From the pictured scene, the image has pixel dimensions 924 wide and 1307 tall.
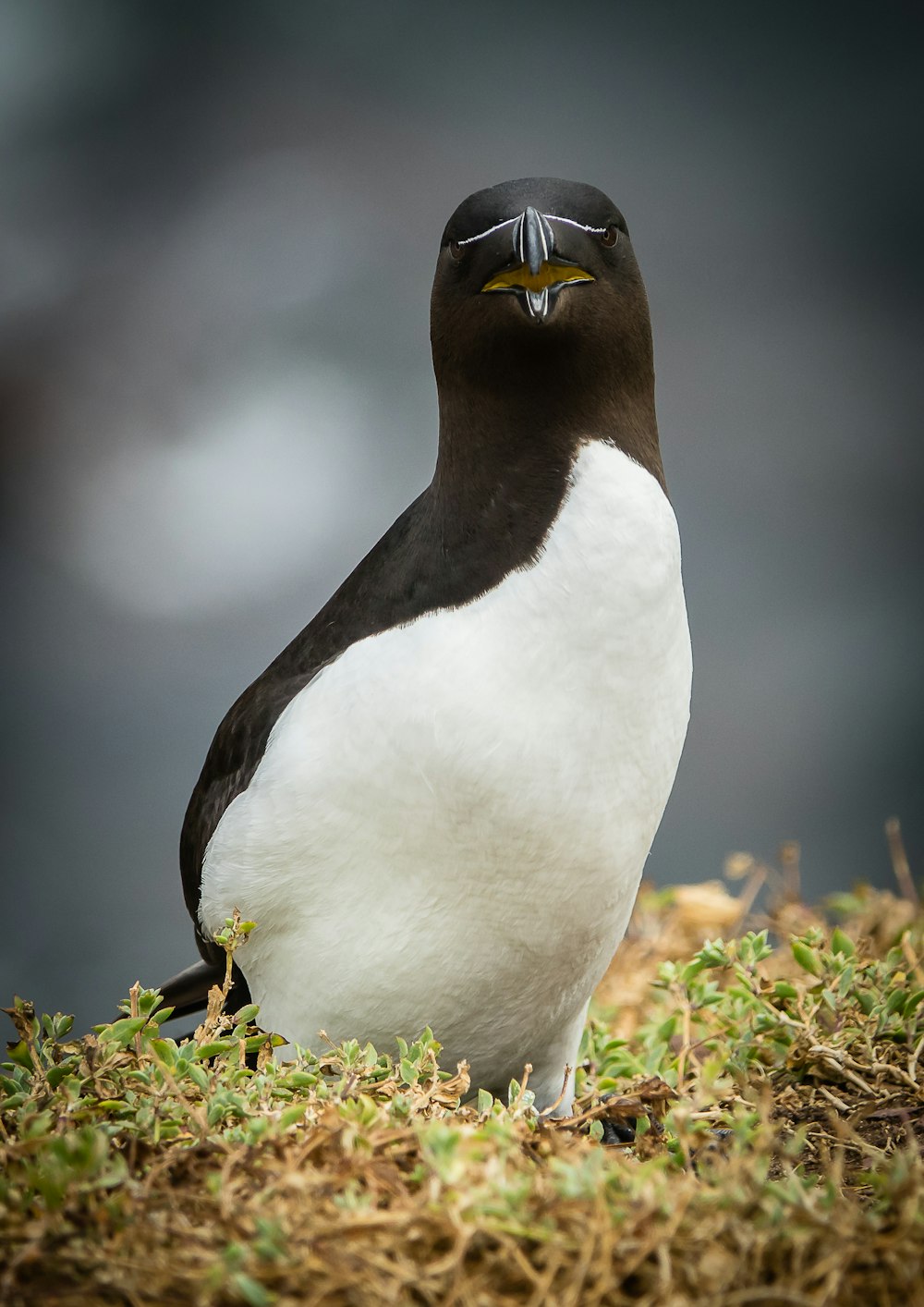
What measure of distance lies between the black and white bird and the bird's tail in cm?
20

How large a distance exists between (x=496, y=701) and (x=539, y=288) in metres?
0.60

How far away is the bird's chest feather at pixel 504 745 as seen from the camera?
1.98m

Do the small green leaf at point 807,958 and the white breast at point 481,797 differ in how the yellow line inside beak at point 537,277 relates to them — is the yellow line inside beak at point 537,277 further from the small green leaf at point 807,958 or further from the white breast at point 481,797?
the small green leaf at point 807,958

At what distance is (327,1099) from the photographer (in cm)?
168

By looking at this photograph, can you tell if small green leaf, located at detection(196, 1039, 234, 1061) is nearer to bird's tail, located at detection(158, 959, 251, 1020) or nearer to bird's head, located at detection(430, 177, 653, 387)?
bird's tail, located at detection(158, 959, 251, 1020)

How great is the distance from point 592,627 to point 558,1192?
0.89 m

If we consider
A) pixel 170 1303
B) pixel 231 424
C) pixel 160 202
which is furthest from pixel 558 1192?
pixel 160 202

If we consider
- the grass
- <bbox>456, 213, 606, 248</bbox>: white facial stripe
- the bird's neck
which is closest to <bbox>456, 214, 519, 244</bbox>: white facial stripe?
<bbox>456, 213, 606, 248</bbox>: white facial stripe

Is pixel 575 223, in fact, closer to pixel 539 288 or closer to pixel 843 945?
pixel 539 288

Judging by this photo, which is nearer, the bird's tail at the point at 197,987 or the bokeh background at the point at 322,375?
the bird's tail at the point at 197,987

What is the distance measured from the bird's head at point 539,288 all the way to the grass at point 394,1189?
3.13ft

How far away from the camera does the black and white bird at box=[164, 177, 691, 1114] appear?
1.98 metres

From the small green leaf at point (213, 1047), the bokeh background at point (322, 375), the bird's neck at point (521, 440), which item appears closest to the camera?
the small green leaf at point (213, 1047)

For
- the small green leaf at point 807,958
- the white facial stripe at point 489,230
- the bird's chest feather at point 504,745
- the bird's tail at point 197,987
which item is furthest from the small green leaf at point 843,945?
the white facial stripe at point 489,230
